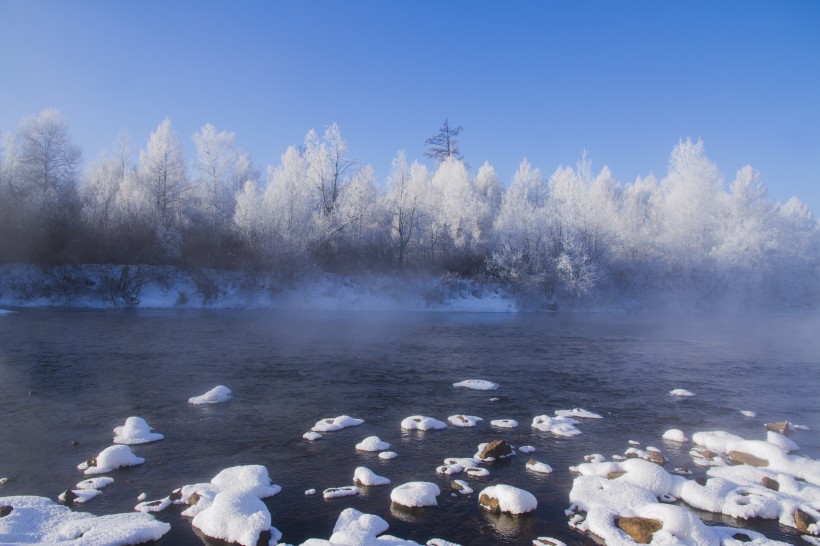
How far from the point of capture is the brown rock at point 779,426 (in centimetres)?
1045

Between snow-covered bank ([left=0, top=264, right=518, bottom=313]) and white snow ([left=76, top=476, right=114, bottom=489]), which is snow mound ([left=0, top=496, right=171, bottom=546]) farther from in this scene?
snow-covered bank ([left=0, top=264, right=518, bottom=313])

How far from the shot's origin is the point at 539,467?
8125 mm

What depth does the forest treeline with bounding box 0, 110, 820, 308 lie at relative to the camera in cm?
4488

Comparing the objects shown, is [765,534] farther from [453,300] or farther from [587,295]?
[587,295]

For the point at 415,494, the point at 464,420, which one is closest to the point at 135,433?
A: the point at 415,494

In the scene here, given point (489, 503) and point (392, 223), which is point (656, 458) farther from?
point (392, 223)

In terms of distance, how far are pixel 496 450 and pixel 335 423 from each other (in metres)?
3.55

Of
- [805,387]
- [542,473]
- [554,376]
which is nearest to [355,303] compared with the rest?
[554,376]

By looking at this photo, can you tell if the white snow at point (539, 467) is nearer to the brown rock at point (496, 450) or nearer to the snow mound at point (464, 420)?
the brown rock at point (496, 450)

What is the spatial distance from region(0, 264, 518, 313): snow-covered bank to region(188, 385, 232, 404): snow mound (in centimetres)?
3156

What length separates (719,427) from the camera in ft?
35.5

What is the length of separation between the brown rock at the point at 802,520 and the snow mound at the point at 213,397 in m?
11.2

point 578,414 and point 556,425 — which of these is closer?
point 556,425

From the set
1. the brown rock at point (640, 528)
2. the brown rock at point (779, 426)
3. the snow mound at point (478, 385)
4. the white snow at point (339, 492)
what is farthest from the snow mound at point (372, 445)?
the brown rock at point (779, 426)
